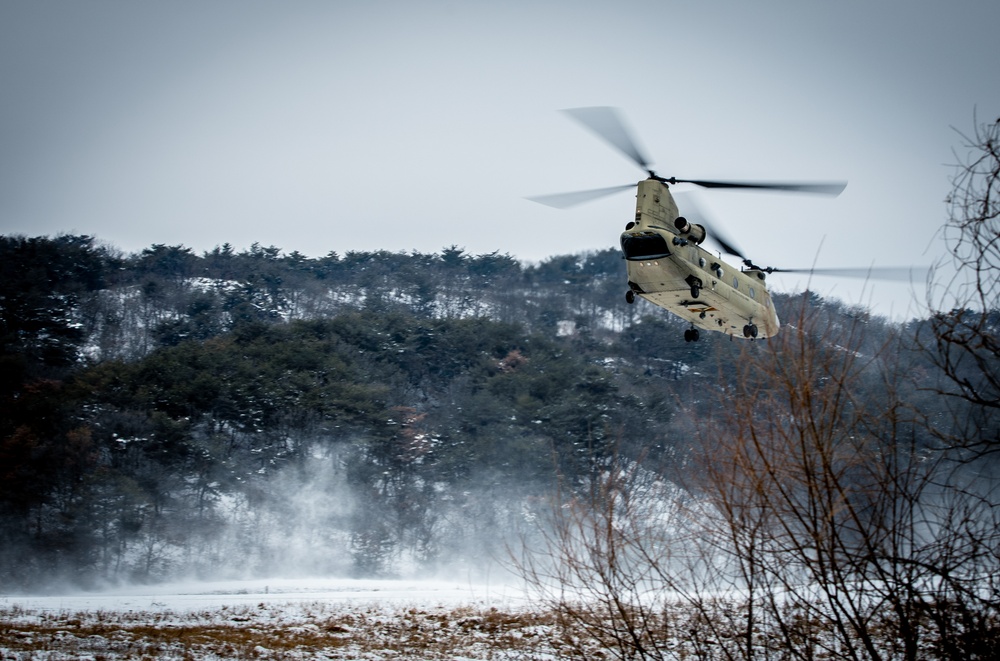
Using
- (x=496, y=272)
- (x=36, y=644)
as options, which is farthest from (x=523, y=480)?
(x=496, y=272)

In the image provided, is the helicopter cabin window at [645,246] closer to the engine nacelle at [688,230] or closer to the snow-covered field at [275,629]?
the engine nacelle at [688,230]

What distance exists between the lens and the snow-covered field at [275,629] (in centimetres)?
1384

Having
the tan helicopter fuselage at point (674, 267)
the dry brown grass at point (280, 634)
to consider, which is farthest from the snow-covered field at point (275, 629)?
the tan helicopter fuselage at point (674, 267)

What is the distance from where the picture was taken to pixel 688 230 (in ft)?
62.2

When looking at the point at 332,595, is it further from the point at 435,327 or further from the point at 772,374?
the point at 435,327

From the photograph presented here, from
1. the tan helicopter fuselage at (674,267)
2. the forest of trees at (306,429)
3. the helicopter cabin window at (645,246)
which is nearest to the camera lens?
the helicopter cabin window at (645,246)

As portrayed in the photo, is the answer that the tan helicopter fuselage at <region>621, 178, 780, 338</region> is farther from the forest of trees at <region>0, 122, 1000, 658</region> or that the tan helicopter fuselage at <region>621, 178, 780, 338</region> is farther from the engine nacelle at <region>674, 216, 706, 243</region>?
the forest of trees at <region>0, 122, 1000, 658</region>

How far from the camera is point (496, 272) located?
3408 inches

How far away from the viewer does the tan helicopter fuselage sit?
18328 millimetres

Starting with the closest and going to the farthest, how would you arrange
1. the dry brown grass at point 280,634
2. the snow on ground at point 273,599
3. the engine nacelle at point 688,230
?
the dry brown grass at point 280,634 < the engine nacelle at point 688,230 < the snow on ground at point 273,599

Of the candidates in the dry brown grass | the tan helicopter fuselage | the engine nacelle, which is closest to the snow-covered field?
the dry brown grass

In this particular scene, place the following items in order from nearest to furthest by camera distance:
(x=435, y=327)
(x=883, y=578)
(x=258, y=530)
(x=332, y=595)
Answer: (x=883, y=578) → (x=332, y=595) → (x=258, y=530) → (x=435, y=327)

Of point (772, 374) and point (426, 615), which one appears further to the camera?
point (426, 615)

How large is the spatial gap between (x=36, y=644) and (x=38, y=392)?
33.2 metres
